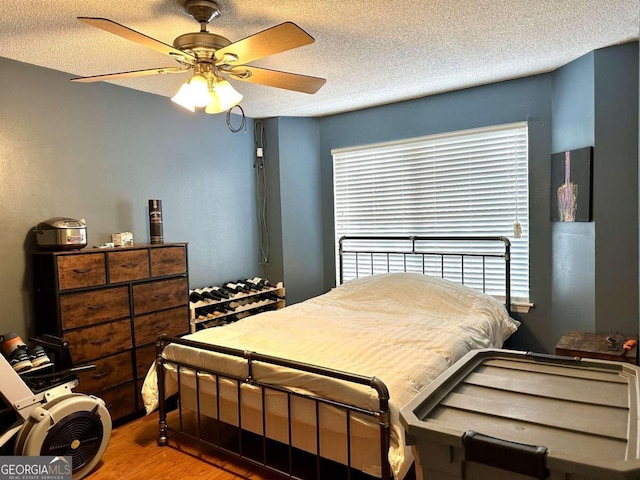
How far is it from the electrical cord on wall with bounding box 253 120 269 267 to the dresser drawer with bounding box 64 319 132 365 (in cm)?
182

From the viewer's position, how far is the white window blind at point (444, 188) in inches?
141

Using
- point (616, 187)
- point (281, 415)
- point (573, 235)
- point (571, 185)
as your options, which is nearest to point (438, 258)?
point (573, 235)

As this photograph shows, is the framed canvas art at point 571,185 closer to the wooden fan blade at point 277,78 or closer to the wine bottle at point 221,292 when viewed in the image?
the wooden fan blade at point 277,78

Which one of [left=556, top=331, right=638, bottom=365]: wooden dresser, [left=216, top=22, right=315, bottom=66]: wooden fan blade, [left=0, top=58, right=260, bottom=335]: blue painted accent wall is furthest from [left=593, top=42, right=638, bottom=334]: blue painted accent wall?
[left=0, top=58, right=260, bottom=335]: blue painted accent wall

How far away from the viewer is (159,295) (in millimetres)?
3221

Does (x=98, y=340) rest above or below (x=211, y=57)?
below

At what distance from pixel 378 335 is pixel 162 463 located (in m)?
1.43

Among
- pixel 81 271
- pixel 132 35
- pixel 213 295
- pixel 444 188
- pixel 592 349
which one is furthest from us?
pixel 444 188

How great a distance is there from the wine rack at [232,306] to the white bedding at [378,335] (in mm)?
694

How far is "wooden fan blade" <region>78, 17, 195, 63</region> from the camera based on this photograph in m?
1.63

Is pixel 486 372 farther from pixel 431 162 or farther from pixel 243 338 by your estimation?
pixel 431 162

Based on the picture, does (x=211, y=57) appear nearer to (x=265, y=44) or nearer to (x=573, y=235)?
(x=265, y=44)

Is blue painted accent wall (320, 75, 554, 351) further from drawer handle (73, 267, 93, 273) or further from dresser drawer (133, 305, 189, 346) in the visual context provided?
drawer handle (73, 267, 93, 273)

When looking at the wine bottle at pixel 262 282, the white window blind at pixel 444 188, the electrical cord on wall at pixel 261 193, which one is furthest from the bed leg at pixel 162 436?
the white window blind at pixel 444 188
